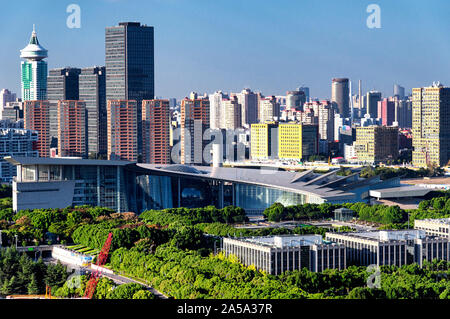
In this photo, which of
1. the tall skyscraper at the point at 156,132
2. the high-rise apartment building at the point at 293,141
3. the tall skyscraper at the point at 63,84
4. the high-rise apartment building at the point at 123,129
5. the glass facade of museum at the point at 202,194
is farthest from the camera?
the tall skyscraper at the point at 63,84

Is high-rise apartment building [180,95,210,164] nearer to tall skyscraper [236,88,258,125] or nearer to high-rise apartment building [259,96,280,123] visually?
high-rise apartment building [259,96,280,123]

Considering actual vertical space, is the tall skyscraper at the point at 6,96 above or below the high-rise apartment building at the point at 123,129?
above

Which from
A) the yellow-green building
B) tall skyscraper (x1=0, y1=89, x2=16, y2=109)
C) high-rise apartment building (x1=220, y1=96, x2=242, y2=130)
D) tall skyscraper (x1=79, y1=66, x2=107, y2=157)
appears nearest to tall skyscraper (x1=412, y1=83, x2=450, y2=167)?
the yellow-green building

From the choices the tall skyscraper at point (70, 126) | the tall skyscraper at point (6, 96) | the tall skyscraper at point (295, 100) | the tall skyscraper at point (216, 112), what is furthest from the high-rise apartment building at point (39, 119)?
the tall skyscraper at point (295, 100)

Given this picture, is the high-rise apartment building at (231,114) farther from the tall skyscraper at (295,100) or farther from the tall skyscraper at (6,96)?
the tall skyscraper at (6,96)

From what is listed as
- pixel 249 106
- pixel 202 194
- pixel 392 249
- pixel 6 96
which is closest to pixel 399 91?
pixel 249 106
